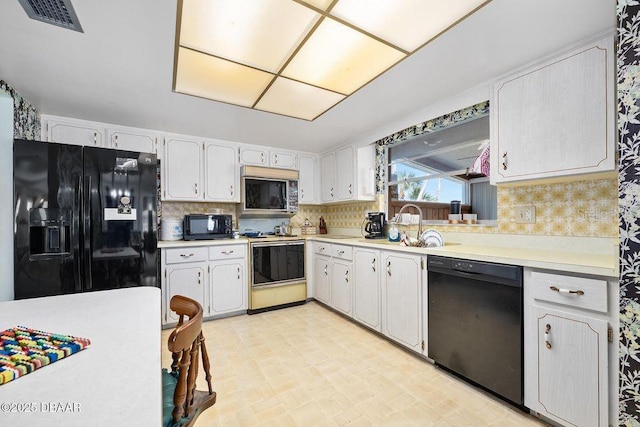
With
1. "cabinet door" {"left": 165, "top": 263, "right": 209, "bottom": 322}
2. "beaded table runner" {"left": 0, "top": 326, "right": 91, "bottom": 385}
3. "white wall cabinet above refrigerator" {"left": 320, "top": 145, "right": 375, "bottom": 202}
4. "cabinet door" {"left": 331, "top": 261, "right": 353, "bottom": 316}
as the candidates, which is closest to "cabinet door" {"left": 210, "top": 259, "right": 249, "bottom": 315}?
"cabinet door" {"left": 165, "top": 263, "right": 209, "bottom": 322}

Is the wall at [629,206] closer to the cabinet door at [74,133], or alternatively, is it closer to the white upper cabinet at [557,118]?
the white upper cabinet at [557,118]

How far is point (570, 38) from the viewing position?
62.6 inches

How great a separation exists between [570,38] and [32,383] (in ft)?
9.00

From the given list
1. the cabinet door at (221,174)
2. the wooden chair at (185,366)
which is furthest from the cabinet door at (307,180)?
the wooden chair at (185,366)

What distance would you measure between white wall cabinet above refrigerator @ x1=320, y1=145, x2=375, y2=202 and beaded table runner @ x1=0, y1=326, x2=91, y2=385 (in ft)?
9.90

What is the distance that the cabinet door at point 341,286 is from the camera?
9.98 ft

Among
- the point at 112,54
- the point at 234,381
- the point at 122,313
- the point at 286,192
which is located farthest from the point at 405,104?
the point at 234,381

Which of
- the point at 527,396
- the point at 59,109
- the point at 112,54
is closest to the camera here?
the point at 527,396

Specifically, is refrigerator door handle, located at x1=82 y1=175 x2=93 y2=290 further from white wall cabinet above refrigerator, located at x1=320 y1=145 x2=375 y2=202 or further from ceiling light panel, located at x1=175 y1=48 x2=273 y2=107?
white wall cabinet above refrigerator, located at x1=320 y1=145 x2=375 y2=202

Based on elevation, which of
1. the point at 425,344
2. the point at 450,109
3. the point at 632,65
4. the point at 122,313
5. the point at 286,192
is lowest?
the point at 425,344

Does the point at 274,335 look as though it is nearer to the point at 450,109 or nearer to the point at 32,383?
the point at 32,383

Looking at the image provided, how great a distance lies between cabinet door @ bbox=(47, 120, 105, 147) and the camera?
2658 millimetres

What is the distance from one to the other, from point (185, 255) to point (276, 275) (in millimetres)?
1109

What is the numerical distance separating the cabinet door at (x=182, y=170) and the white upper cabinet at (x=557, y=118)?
10.4 feet
